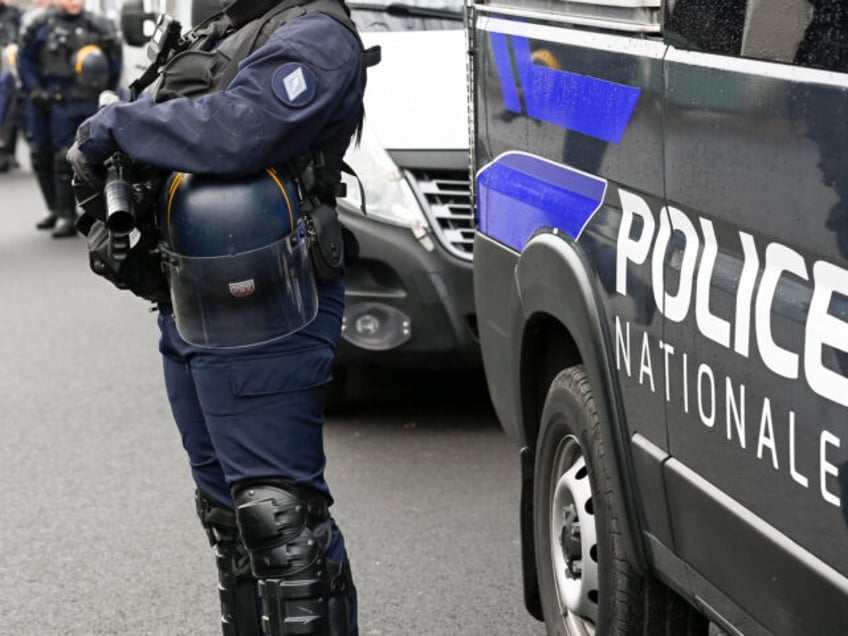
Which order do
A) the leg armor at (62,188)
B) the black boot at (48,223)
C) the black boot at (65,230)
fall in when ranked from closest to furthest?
1. the leg armor at (62,188)
2. the black boot at (65,230)
3. the black boot at (48,223)

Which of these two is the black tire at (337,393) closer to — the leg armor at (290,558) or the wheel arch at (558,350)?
the wheel arch at (558,350)

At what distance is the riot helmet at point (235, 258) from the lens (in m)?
3.47

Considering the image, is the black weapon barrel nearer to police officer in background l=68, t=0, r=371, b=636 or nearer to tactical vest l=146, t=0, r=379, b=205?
police officer in background l=68, t=0, r=371, b=636

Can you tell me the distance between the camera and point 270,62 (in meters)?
3.41

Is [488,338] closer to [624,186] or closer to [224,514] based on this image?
[224,514]

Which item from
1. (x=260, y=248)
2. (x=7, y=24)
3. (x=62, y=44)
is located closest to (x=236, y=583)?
(x=260, y=248)

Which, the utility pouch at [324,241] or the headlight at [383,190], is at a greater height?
the utility pouch at [324,241]

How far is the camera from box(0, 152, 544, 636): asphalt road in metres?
4.78

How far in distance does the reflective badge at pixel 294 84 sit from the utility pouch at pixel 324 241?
0.29 meters

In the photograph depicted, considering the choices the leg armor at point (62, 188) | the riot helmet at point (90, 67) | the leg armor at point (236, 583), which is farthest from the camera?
the leg armor at point (62, 188)

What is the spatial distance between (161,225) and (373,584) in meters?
1.71

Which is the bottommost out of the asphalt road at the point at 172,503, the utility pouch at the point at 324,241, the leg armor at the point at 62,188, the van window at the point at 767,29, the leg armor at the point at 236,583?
the leg armor at the point at 62,188

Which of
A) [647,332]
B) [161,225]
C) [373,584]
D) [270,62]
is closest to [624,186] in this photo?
[647,332]

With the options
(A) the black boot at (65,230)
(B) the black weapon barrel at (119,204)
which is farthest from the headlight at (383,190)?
(A) the black boot at (65,230)
